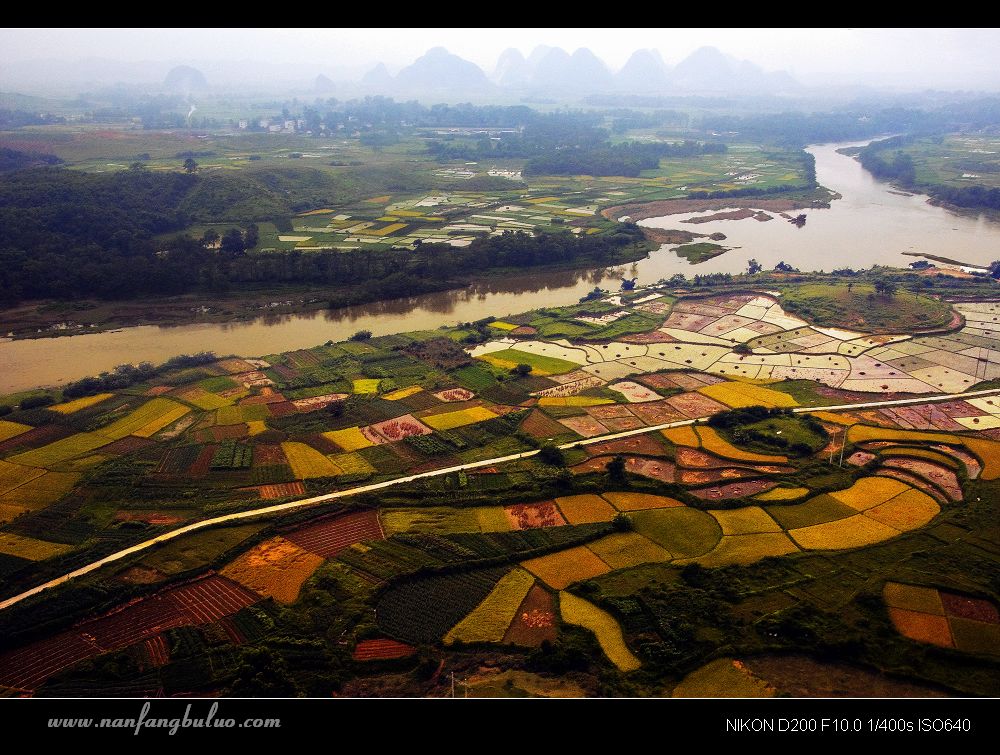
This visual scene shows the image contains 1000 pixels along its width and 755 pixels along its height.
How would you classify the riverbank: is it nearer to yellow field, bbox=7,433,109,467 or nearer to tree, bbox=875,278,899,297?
yellow field, bbox=7,433,109,467

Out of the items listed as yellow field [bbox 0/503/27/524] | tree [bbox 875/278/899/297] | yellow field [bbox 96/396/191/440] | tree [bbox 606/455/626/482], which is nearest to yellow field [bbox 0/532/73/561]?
yellow field [bbox 0/503/27/524]

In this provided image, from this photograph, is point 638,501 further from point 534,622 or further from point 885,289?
point 885,289

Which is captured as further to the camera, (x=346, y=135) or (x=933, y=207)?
(x=346, y=135)

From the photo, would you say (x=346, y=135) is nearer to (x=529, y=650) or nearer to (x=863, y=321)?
(x=863, y=321)

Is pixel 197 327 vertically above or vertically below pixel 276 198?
below

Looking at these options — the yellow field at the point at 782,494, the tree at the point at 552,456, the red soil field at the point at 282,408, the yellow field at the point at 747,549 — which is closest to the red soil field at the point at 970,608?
the yellow field at the point at 747,549

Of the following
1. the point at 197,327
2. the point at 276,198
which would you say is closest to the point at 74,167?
the point at 276,198

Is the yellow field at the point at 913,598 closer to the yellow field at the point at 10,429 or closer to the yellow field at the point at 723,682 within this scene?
the yellow field at the point at 723,682
